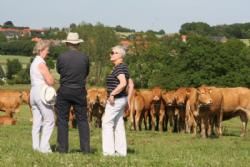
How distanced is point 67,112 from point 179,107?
1300 centimetres

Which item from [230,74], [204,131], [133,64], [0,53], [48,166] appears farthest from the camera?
[0,53]

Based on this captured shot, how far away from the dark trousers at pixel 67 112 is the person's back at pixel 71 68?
13 centimetres

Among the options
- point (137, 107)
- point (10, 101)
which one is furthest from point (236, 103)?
point (10, 101)

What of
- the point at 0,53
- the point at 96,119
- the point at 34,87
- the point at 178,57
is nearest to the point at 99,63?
the point at 0,53

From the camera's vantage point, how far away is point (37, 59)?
11.4 metres

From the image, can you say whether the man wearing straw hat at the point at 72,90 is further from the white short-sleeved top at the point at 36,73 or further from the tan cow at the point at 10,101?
the tan cow at the point at 10,101

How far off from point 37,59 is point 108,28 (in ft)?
369

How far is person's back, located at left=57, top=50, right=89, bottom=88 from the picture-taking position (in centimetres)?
1114

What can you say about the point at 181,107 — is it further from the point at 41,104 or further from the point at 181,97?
the point at 41,104

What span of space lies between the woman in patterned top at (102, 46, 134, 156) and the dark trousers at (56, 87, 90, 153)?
36 centimetres

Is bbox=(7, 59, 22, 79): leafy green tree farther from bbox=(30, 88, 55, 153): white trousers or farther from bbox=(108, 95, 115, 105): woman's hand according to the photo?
bbox=(108, 95, 115, 105): woman's hand

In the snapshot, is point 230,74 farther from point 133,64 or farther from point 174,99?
point 174,99

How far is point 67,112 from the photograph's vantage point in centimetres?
1129

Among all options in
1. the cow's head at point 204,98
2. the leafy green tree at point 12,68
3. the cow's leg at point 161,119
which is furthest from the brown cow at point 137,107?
the leafy green tree at point 12,68
